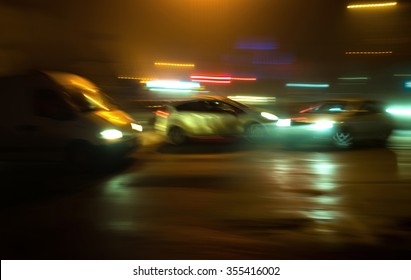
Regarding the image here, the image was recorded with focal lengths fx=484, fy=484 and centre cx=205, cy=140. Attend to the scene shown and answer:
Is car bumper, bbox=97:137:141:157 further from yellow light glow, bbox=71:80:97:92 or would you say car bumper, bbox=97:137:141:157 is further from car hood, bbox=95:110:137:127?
yellow light glow, bbox=71:80:97:92

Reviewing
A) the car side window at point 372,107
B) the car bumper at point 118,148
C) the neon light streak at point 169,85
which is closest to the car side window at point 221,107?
the car side window at point 372,107

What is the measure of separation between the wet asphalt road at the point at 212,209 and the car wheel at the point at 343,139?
1.72 metres

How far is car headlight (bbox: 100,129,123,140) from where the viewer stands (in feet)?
32.5

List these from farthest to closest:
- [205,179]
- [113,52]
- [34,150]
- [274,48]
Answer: [274,48] → [113,52] → [34,150] → [205,179]

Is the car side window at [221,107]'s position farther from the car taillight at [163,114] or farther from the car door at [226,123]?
the car taillight at [163,114]

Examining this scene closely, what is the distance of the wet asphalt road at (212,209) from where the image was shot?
539 centimetres

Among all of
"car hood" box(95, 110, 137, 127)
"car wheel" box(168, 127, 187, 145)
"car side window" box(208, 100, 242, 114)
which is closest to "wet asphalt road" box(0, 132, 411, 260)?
"car hood" box(95, 110, 137, 127)

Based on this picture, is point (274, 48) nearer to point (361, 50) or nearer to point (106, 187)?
point (361, 50)

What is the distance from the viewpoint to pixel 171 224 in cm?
633

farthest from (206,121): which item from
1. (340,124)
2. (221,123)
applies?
(340,124)

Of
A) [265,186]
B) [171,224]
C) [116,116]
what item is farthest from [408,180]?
[116,116]

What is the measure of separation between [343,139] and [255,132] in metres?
2.47

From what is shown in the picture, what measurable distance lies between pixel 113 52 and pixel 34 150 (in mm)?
9707

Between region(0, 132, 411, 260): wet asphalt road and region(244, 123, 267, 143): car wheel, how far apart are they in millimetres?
2411
